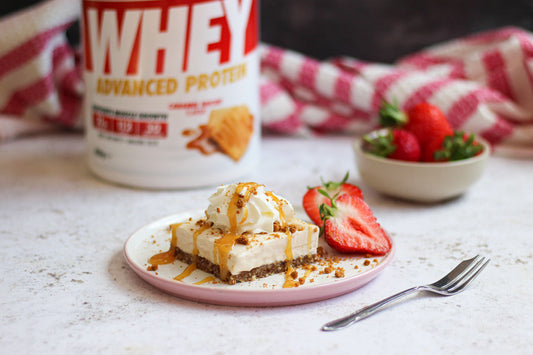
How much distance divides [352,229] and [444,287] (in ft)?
0.36

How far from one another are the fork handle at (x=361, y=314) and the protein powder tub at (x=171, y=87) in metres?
0.40

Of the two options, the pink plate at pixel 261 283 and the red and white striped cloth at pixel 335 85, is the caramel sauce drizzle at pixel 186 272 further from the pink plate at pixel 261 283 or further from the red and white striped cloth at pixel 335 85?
the red and white striped cloth at pixel 335 85

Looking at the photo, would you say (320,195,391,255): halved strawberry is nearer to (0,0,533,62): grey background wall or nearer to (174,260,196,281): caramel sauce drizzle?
(174,260,196,281): caramel sauce drizzle

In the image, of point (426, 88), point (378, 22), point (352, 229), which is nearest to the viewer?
point (352, 229)

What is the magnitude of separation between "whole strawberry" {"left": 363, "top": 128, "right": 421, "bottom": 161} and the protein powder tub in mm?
194

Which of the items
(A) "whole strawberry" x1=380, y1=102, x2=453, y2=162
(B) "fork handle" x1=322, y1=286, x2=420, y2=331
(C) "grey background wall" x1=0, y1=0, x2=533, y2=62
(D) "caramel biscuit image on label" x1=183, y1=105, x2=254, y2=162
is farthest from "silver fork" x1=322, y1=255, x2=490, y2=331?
(C) "grey background wall" x1=0, y1=0, x2=533, y2=62

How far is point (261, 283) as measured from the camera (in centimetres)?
58

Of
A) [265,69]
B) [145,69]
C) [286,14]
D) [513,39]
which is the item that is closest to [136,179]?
[145,69]

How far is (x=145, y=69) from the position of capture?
85 centimetres

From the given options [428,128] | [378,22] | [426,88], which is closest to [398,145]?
[428,128]

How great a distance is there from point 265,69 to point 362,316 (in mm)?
766

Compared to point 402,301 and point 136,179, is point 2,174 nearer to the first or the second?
point 136,179

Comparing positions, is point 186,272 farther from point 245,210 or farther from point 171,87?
point 171,87

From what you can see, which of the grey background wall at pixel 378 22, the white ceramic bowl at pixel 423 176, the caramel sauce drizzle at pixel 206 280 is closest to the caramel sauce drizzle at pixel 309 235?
the caramel sauce drizzle at pixel 206 280
